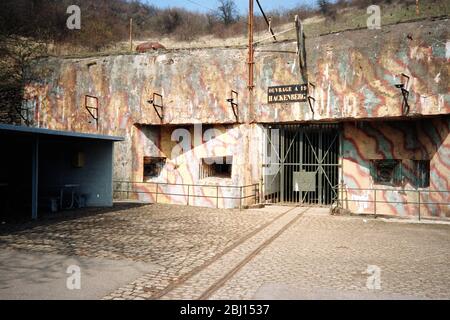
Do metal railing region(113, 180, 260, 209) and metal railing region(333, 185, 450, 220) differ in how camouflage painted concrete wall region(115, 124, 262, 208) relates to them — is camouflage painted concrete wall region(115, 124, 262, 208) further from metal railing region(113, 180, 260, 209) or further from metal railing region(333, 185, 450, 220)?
metal railing region(333, 185, 450, 220)

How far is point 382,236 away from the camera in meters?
8.61

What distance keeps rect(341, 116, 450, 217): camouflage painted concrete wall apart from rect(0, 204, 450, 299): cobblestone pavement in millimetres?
2504

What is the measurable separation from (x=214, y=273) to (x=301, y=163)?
9146 mm

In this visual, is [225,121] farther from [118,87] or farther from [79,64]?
[79,64]

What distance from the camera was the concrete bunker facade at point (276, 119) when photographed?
11977 millimetres

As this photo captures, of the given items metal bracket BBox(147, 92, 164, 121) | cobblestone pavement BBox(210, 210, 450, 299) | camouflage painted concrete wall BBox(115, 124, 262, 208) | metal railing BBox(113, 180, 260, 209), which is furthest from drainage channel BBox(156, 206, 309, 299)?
metal bracket BBox(147, 92, 164, 121)

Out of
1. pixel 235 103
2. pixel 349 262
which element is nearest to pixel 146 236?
pixel 349 262

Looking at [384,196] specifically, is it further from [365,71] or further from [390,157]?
[365,71]

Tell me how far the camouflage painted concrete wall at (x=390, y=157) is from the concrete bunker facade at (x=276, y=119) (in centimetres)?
3

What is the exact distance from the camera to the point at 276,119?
13.7 metres

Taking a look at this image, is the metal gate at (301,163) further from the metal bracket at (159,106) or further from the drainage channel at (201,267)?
the drainage channel at (201,267)

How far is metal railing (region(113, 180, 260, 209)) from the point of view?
13766 millimetres

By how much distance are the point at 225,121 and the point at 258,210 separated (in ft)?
11.9

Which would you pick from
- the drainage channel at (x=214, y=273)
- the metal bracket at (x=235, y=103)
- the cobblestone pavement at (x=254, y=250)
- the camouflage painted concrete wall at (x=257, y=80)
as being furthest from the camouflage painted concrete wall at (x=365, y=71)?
the drainage channel at (x=214, y=273)
